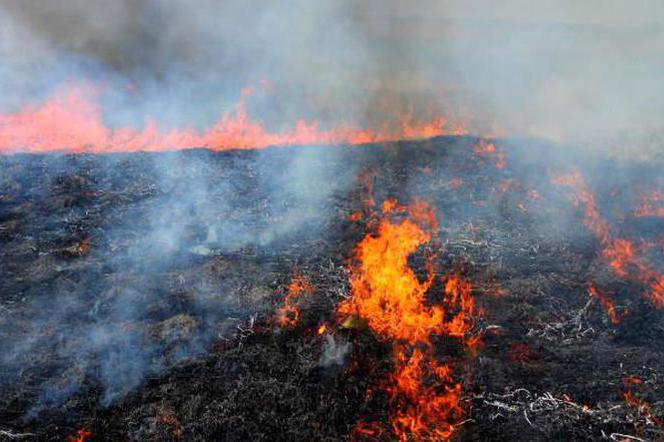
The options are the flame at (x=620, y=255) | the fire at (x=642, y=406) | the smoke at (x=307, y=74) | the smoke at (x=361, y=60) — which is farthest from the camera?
the smoke at (x=361, y=60)

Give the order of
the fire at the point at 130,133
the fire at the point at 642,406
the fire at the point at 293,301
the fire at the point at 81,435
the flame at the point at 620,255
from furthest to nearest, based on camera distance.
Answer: the fire at the point at 130,133 < the flame at the point at 620,255 < the fire at the point at 293,301 < the fire at the point at 642,406 < the fire at the point at 81,435

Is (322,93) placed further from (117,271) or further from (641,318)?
(641,318)

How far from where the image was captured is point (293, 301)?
7270mm

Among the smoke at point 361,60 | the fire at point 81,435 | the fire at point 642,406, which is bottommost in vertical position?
the fire at point 642,406

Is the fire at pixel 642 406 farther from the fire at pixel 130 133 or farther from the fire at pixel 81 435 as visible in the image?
the fire at pixel 130 133

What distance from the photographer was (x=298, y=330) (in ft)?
21.8

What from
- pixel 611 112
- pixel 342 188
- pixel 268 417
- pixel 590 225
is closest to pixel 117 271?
pixel 268 417

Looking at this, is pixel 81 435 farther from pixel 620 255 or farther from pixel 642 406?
pixel 620 255

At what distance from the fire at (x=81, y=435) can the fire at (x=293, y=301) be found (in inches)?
105

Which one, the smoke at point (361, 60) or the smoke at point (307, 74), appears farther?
the smoke at point (361, 60)

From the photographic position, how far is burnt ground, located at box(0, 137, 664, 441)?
5375mm

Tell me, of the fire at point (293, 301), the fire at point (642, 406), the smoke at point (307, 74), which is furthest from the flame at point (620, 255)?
the fire at point (293, 301)

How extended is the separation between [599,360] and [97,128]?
13468 mm

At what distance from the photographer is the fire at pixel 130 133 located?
12.9 m
